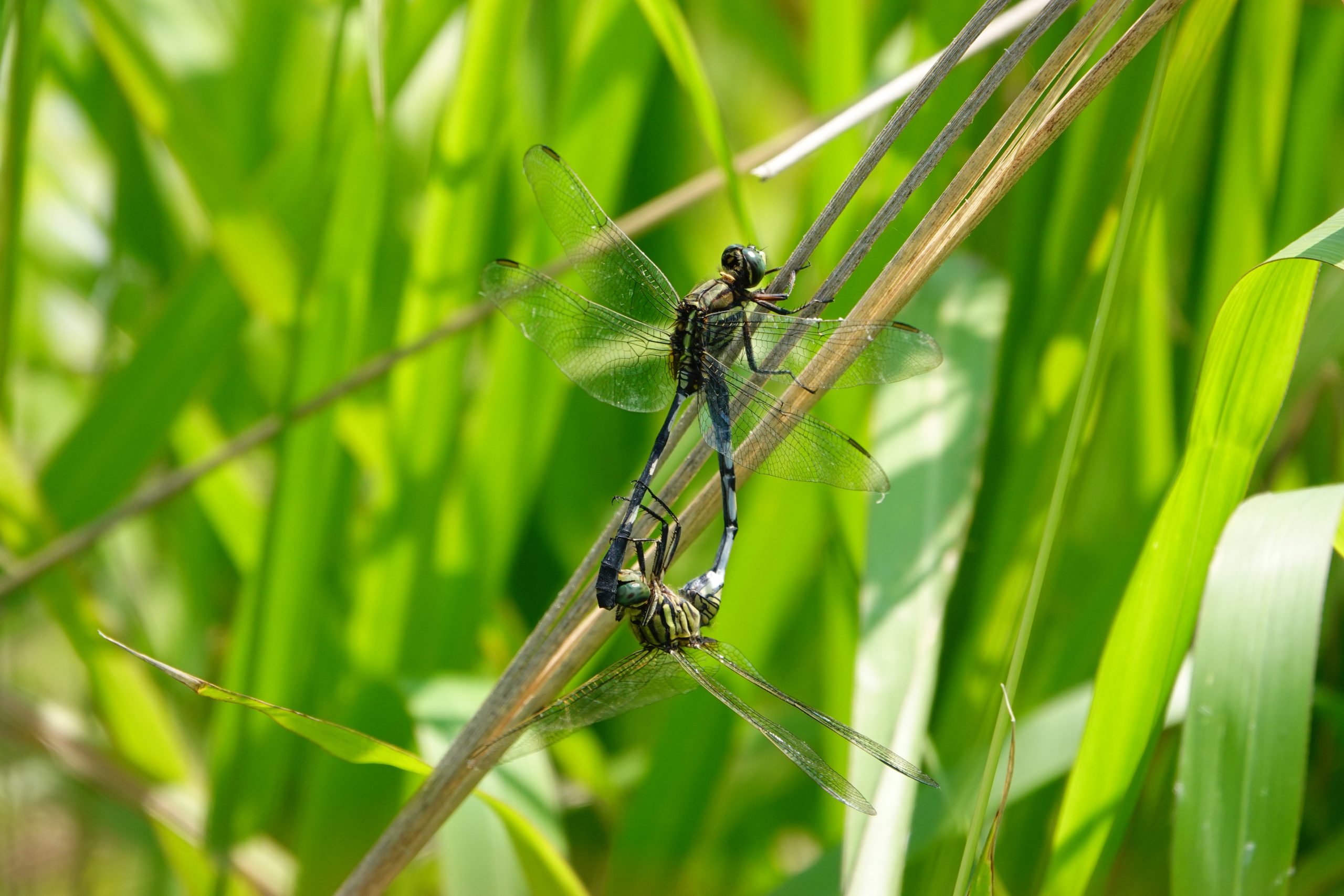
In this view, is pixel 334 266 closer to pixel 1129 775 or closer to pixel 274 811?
pixel 274 811

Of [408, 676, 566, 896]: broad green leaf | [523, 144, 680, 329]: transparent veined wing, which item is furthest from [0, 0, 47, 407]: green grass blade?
[408, 676, 566, 896]: broad green leaf

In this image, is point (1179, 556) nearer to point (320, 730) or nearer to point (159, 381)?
point (320, 730)

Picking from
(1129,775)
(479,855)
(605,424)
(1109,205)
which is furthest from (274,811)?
(1109,205)

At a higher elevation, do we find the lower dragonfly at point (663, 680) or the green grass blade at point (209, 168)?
the green grass blade at point (209, 168)

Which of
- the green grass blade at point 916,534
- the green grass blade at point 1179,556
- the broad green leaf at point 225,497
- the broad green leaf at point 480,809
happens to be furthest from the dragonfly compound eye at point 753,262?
the broad green leaf at point 225,497

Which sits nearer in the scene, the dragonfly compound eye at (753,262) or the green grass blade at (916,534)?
the green grass blade at (916,534)

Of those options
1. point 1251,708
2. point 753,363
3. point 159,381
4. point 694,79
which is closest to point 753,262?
point 753,363

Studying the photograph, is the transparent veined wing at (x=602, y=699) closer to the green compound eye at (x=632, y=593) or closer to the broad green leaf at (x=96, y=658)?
the green compound eye at (x=632, y=593)
